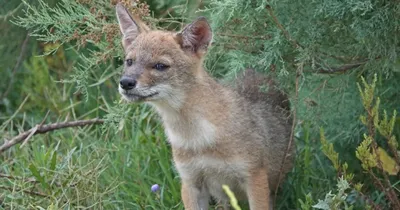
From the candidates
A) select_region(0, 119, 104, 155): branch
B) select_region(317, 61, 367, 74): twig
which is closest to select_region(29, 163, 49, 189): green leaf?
select_region(0, 119, 104, 155): branch

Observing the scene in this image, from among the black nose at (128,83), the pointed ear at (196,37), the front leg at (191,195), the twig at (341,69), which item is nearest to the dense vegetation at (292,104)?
the twig at (341,69)

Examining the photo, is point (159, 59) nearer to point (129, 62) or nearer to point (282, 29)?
point (129, 62)

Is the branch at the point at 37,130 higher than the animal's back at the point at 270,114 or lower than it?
lower

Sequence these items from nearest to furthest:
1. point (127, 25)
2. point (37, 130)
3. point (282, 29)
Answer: point (282, 29) < point (127, 25) < point (37, 130)

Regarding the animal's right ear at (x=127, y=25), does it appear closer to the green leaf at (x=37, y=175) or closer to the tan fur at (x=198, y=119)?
the tan fur at (x=198, y=119)

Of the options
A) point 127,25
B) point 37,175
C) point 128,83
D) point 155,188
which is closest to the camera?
point 128,83

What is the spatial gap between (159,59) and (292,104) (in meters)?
1.03

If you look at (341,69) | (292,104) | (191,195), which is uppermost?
(341,69)

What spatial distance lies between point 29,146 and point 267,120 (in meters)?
2.00

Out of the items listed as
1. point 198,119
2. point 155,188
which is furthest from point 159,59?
point 155,188

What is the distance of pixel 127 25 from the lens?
478 cm

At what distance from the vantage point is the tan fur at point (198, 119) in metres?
4.56

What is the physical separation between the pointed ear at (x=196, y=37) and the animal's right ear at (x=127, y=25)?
0.90 ft

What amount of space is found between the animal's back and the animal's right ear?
0.76 metres
